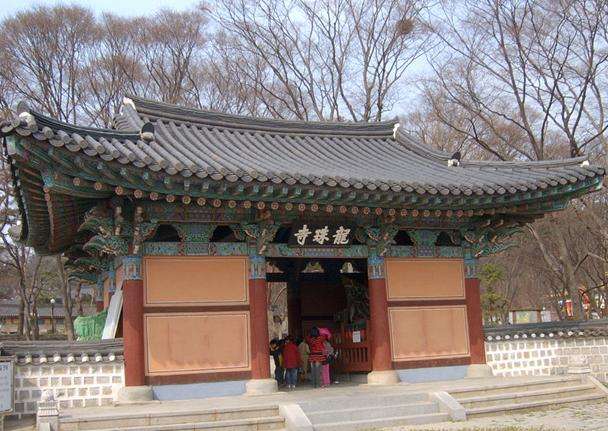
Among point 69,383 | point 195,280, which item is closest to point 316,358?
point 195,280

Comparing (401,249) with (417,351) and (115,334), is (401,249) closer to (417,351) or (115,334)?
(417,351)

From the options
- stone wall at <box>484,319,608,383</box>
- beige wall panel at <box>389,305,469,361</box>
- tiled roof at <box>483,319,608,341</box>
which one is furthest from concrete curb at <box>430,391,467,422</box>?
tiled roof at <box>483,319,608,341</box>

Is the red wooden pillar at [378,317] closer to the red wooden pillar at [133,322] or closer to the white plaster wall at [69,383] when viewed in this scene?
the red wooden pillar at [133,322]

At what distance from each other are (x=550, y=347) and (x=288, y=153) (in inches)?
278

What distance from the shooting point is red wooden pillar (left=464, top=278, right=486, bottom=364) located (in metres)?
13.8

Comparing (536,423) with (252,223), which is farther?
(252,223)

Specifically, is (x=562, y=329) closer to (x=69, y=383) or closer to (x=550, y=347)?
(x=550, y=347)

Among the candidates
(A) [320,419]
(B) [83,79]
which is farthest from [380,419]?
(B) [83,79]

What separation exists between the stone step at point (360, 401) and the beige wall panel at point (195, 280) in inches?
96.0

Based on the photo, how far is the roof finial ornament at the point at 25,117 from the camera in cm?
888

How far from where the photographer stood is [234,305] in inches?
472

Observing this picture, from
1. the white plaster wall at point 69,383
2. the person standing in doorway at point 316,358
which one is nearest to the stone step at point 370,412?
the person standing in doorway at point 316,358

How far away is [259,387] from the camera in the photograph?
11664 mm

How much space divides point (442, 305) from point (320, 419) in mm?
4652
